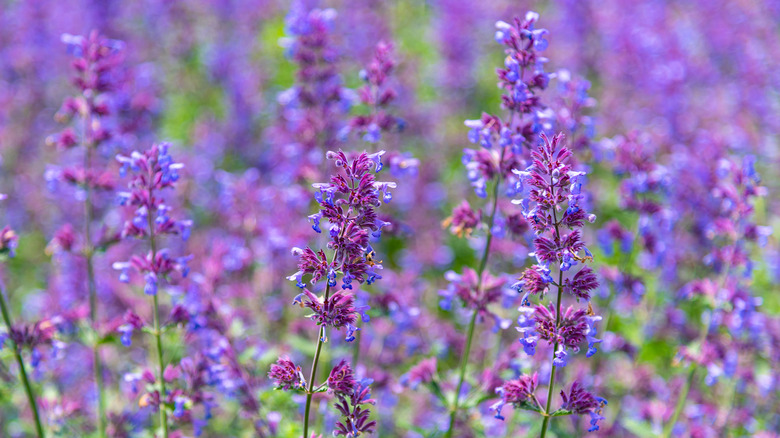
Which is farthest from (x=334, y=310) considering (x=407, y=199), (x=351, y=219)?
(x=407, y=199)

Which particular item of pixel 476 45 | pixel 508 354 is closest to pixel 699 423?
pixel 508 354

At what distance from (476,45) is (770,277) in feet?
26.4

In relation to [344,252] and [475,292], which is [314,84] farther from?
[344,252]

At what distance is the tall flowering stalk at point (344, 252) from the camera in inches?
136

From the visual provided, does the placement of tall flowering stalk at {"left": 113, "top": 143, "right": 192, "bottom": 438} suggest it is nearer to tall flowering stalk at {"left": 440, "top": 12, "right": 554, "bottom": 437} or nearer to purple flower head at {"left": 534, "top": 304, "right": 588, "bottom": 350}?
tall flowering stalk at {"left": 440, "top": 12, "right": 554, "bottom": 437}

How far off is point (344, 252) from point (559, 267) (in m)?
1.16

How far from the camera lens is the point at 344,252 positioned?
3.56 metres

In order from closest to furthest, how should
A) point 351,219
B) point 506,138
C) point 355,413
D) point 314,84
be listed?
point 351,219 < point 355,413 < point 506,138 < point 314,84

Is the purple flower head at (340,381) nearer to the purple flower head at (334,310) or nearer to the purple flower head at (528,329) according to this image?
the purple flower head at (334,310)

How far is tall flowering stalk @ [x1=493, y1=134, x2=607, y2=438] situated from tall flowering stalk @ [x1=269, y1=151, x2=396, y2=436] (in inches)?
31.0

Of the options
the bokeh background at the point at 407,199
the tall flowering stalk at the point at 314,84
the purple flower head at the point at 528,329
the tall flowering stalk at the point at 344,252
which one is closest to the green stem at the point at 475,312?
the bokeh background at the point at 407,199

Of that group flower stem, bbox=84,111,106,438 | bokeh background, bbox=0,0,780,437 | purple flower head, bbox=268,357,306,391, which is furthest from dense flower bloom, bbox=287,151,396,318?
flower stem, bbox=84,111,106,438

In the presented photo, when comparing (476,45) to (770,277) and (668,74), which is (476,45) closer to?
(668,74)

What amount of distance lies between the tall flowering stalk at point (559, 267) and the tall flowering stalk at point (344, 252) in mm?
787
